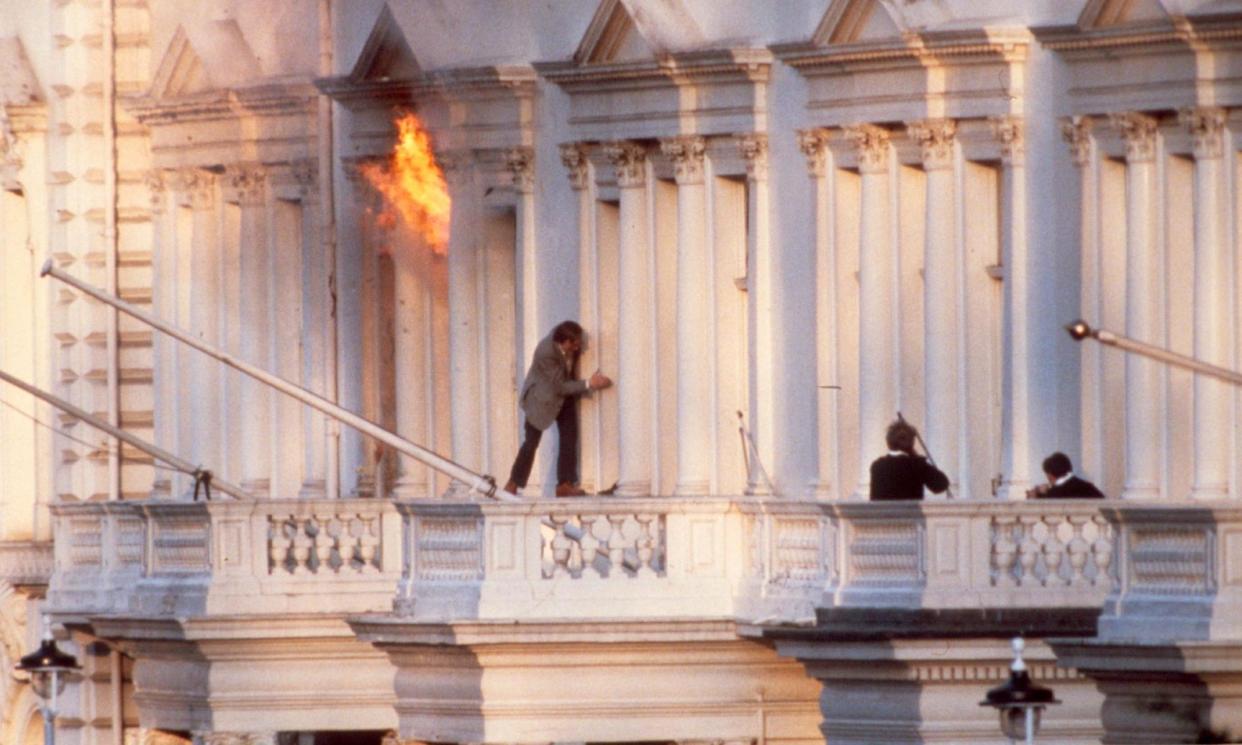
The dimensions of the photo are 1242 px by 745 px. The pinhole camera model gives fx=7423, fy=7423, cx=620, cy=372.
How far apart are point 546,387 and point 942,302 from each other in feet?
17.1

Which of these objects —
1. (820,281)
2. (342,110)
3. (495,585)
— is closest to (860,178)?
(820,281)

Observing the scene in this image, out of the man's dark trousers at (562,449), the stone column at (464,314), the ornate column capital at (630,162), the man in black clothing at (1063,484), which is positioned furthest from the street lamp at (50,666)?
the man in black clothing at (1063,484)

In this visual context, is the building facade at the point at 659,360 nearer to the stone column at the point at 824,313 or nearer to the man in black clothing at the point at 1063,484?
the stone column at the point at 824,313

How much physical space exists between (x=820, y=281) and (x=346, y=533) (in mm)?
4101

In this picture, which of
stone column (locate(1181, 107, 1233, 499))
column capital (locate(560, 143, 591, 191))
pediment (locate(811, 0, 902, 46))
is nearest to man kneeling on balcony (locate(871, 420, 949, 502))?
stone column (locate(1181, 107, 1233, 499))

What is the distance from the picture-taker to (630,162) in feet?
177

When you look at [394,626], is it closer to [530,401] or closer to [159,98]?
[530,401]

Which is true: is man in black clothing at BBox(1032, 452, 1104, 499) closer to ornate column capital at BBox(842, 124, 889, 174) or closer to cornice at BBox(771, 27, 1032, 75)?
cornice at BBox(771, 27, 1032, 75)

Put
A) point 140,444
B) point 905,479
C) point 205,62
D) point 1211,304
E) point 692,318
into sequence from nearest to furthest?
point 1211,304 → point 905,479 → point 692,318 → point 140,444 → point 205,62

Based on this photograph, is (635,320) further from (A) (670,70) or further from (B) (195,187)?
(B) (195,187)

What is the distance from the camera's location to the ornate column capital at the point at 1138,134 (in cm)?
4769

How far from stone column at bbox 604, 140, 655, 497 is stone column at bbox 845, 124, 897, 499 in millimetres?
3318

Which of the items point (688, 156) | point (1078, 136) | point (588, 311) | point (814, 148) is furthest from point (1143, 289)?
point (588, 311)

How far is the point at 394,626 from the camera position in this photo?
49656 mm
